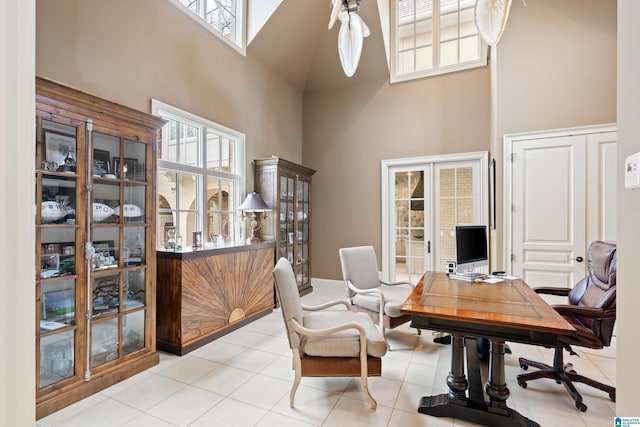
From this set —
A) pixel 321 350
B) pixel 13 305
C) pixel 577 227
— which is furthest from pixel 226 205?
pixel 577 227

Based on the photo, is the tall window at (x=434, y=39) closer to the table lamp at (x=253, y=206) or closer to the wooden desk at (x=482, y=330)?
the table lamp at (x=253, y=206)

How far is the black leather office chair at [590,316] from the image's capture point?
209 cm

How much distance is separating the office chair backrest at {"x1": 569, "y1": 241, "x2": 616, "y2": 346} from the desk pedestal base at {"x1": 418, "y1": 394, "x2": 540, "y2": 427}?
2.66 feet

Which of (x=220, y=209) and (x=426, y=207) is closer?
(x=220, y=209)

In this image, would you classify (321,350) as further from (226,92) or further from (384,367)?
(226,92)

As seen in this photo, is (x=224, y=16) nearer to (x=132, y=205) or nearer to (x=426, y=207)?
(x=132, y=205)

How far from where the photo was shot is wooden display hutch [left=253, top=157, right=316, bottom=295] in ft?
14.8

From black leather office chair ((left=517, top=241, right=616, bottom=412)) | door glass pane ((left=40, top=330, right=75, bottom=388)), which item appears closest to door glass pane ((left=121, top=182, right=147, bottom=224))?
door glass pane ((left=40, top=330, right=75, bottom=388))

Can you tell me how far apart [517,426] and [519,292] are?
0.91 meters

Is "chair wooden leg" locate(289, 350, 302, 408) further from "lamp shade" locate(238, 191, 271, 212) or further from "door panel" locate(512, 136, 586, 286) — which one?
"door panel" locate(512, 136, 586, 286)

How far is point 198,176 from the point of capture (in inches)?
150

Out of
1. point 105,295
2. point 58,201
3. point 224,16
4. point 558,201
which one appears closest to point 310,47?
point 224,16

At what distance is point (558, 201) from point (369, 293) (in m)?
2.48

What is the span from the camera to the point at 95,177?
7.54 feet
